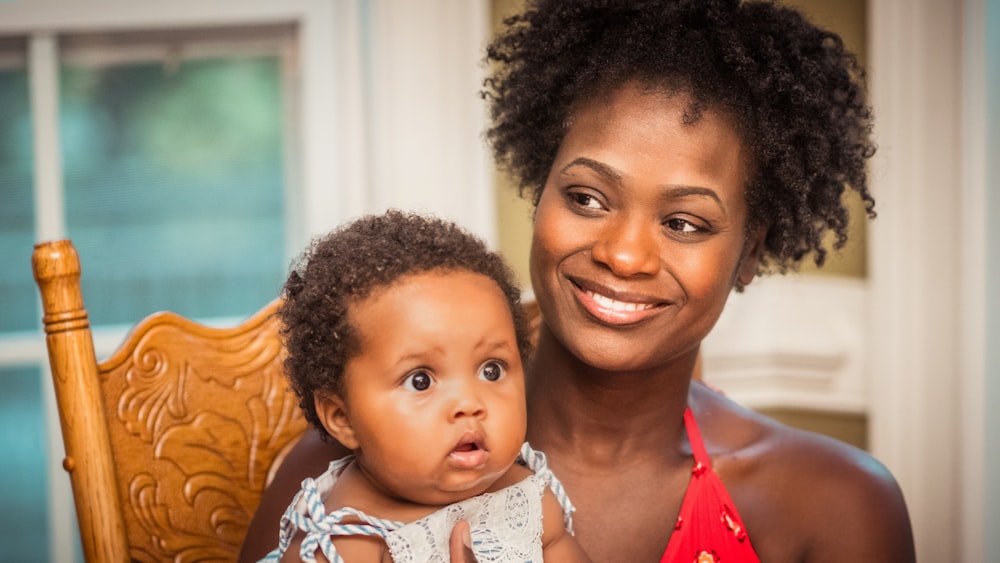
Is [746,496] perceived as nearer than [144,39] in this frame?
Yes

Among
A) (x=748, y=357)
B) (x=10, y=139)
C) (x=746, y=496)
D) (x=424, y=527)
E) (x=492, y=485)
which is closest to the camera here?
(x=424, y=527)

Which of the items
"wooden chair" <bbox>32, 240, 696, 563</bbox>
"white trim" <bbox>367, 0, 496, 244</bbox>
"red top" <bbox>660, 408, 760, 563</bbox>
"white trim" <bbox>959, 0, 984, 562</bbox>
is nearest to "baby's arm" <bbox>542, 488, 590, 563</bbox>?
"red top" <bbox>660, 408, 760, 563</bbox>

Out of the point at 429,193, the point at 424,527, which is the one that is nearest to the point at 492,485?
the point at 424,527

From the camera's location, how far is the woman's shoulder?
5.79 ft

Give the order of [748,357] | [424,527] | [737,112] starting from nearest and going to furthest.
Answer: [424,527]
[737,112]
[748,357]

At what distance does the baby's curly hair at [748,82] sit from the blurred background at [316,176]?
84 centimetres

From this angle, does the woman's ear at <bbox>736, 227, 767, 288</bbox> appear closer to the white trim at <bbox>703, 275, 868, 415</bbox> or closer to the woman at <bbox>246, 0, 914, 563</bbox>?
the woman at <bbox>246, 0, 914, 563</bbox>

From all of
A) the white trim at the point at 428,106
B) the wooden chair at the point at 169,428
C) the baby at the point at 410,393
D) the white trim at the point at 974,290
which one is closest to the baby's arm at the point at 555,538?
the baby at the point at 410,393

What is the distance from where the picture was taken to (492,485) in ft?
5.09

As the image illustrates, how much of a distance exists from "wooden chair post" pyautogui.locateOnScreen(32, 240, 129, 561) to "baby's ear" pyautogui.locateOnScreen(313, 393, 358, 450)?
42 centimetres

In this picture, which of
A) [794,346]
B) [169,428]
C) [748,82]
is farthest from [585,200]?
[794,346]

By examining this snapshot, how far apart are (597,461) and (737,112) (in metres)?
0.64

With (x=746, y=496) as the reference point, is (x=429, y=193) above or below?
above

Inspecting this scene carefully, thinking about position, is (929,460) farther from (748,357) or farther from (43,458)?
(43,458)
